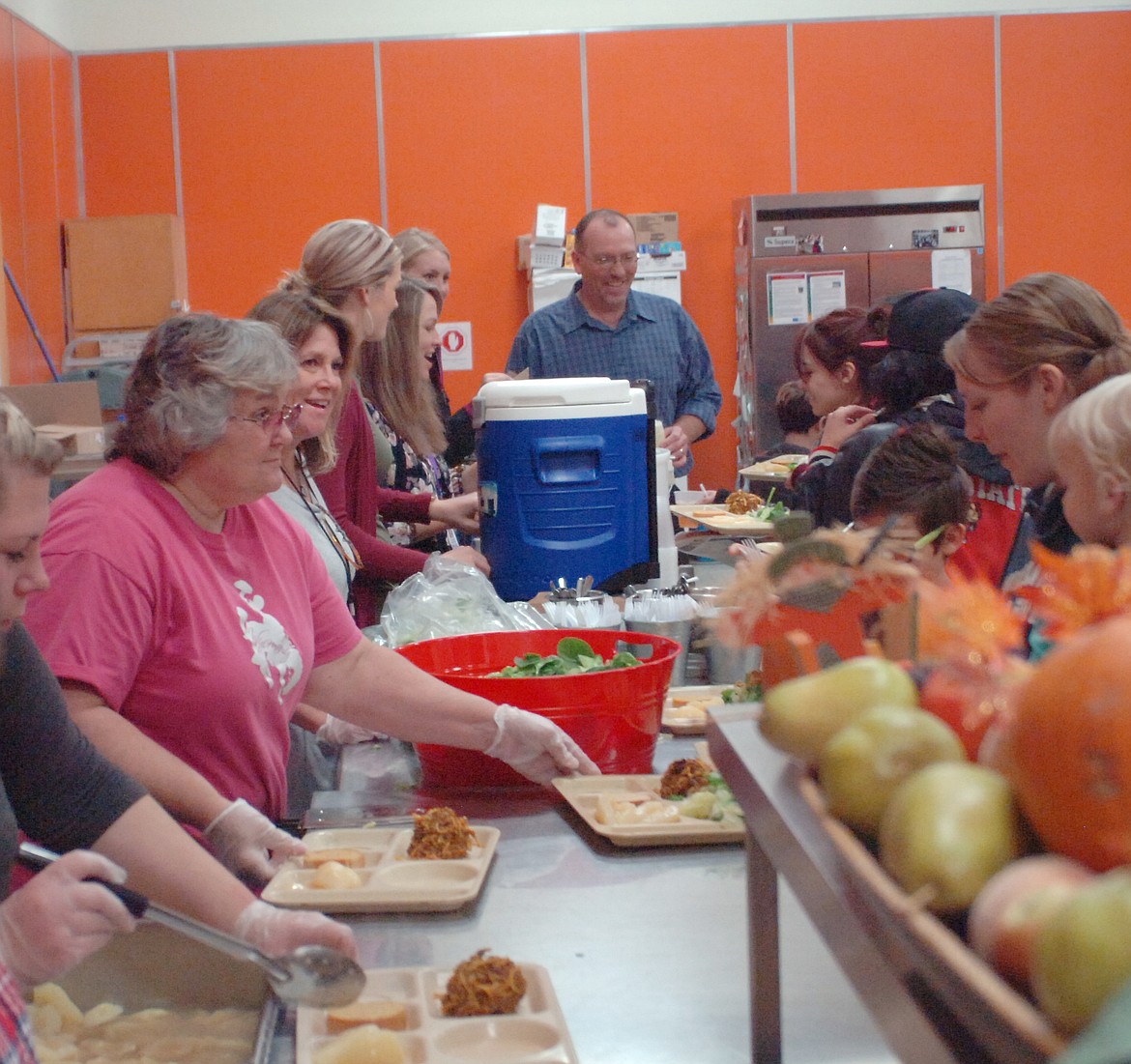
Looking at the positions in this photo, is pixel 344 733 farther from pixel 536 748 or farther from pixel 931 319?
pixel 931 319

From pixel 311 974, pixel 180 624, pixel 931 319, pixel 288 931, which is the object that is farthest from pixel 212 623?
pixel 931 319

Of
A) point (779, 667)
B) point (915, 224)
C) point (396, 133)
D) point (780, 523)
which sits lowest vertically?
point (779, 667)

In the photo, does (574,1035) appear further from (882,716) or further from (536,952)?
(882,716)

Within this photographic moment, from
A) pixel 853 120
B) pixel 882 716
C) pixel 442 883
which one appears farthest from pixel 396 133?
pixel 882 716

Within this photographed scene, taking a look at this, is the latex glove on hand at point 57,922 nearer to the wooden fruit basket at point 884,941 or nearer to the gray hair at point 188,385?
the wooden fruit basket at point 884,941

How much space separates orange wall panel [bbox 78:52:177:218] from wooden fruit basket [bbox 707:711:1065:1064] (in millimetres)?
6517

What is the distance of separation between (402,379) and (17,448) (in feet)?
7.75

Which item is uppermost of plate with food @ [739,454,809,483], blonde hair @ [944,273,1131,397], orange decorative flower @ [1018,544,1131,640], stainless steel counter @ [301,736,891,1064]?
blonde hair @ [944,273,1131,397]

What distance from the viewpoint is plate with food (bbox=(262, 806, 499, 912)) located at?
4.64ft

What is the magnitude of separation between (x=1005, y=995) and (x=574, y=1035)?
71cm

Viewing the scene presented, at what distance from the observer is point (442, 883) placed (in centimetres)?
146

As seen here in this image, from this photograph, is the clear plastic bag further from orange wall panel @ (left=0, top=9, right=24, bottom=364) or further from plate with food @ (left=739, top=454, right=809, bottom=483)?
orange wall panel @ (left=0, top=9, right=24, bottom=364)

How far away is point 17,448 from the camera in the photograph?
136 centimetres

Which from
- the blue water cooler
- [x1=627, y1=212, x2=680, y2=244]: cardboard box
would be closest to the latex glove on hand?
the blue water cooler
